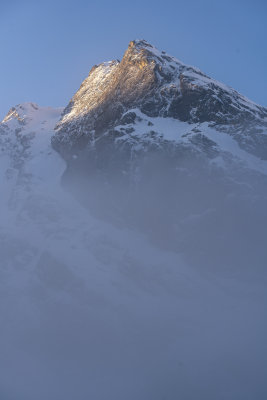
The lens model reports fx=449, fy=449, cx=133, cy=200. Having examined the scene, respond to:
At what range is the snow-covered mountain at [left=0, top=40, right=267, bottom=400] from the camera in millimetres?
47812

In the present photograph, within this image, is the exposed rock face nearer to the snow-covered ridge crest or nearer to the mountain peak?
the snow-covered ridge crest

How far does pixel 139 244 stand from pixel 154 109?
78.0 ft

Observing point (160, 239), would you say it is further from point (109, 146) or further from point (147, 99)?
point (147, 99)

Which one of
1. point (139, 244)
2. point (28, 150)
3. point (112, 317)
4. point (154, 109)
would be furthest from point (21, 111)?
point (112, 317)

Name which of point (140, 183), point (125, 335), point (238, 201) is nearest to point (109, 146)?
point (140, 183)

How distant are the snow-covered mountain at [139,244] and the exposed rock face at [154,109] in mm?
250

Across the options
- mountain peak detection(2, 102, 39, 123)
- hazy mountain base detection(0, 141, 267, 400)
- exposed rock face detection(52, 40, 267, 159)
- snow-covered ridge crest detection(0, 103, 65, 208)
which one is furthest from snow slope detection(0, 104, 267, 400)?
mountain peak detection(2, 102, 39, 123)

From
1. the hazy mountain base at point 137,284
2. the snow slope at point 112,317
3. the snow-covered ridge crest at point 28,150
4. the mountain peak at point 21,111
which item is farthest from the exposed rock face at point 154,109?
the mountain peak at point 21,111

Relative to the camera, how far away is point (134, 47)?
8181cm

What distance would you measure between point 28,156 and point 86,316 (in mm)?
39938

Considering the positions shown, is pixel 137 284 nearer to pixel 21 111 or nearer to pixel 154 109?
pixel 154 109

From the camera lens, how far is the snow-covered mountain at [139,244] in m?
47.8

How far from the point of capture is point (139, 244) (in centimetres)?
6425

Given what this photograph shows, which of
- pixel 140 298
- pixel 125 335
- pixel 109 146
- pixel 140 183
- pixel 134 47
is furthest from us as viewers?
pixel 134 47
